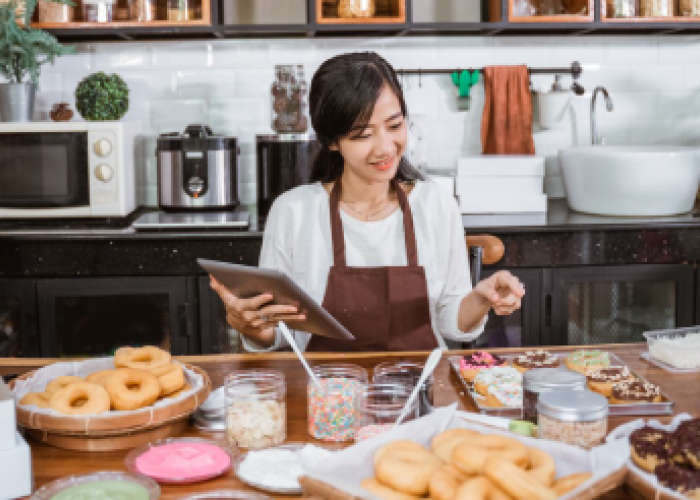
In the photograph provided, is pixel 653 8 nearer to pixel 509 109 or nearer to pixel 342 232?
pixel 509 109

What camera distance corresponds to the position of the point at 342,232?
241 centimetres

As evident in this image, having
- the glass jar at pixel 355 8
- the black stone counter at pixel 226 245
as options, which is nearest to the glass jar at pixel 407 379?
the black stone counter at pixel 226 245

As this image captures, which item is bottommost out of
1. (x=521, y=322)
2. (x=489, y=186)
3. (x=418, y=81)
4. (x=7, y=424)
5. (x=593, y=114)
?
(x=521, y=322)

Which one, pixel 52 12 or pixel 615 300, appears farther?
pixel 52 12

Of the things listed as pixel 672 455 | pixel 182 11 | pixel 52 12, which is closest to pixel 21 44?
pixel 52 12

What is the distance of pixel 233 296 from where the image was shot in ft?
6.22

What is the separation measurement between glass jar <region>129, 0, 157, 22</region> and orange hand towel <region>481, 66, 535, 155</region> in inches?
56.3

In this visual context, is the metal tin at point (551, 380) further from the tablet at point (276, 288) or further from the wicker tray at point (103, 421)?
the wicker tray at point (103, 421)

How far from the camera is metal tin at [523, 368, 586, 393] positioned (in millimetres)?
1438

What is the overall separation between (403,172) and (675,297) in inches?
55.2

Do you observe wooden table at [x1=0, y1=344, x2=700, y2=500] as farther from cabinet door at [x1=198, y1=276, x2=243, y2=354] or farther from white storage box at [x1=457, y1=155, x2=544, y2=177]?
white storage box at [x1=457, y1=155, x2=544, y2=177]

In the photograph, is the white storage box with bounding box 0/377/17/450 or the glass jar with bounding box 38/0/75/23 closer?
the white storage box with bounding box 0/377/17/450

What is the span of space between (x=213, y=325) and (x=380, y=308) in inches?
43.8

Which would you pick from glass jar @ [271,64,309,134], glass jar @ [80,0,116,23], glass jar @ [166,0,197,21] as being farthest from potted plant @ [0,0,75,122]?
glass jar @ [271,64,309,134]
